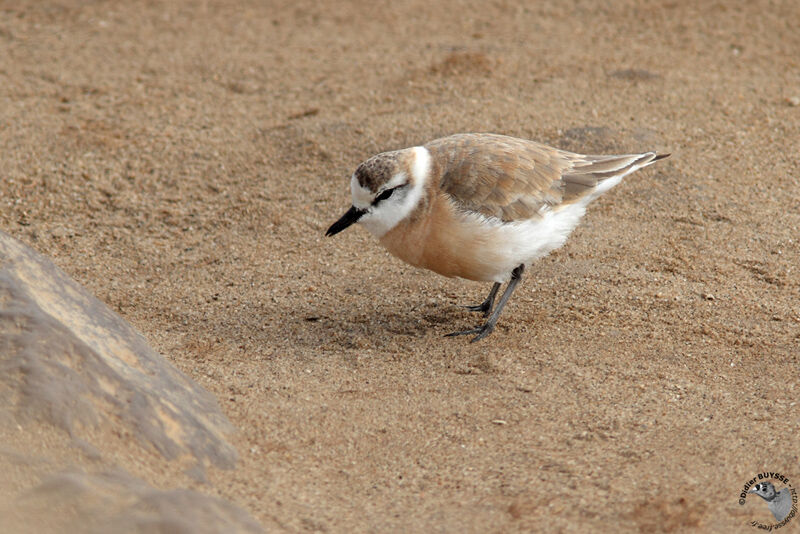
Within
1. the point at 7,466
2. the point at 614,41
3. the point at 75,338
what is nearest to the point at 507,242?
the point at 75,338

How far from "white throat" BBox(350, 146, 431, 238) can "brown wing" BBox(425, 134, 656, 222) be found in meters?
0.13

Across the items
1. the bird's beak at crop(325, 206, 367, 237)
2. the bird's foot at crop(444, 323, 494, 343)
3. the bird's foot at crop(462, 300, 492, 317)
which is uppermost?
the bird's beak at crop(325, 206, 367, 237)

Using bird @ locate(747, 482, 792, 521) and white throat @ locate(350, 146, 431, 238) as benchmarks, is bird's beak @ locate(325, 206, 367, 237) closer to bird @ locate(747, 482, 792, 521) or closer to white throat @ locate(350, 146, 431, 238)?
white throat @ locate(350, 146, 431, 238)

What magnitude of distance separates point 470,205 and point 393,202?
463 mm

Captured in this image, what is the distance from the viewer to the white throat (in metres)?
5.00

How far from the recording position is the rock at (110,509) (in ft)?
9.73

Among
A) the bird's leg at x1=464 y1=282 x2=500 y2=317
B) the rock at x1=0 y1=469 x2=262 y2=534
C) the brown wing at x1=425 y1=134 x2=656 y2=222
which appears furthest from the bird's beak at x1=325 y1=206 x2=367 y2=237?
the rock at x1=0 y1=469 x2=262 y2=534

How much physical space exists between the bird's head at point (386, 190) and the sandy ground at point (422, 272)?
2.37 feet

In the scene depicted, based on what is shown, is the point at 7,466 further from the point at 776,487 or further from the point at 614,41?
the point at 614,41

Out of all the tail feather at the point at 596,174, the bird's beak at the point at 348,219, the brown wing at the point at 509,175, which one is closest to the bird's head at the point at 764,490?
the brown wing at the point at 509,175

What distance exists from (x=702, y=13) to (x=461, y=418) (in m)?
7.32

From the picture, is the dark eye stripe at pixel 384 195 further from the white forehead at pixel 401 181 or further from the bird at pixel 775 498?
the bird at pixel 775 498

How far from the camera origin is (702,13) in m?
9.71

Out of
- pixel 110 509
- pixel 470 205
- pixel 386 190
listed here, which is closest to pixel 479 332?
pixel 470 205
